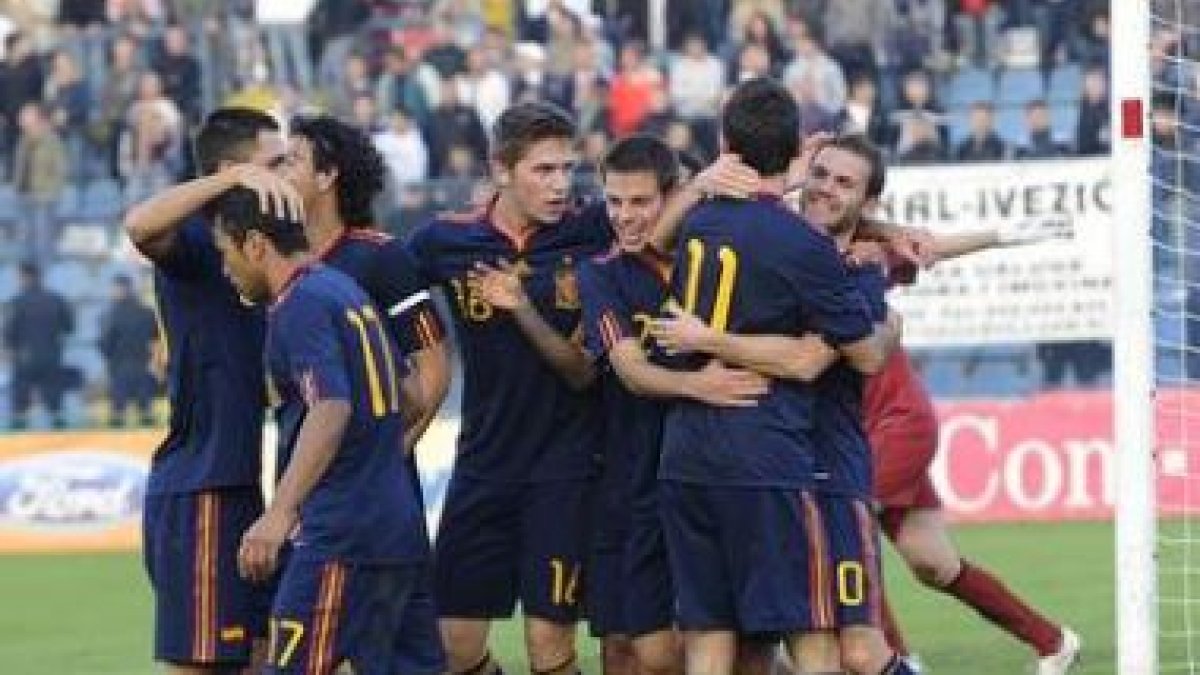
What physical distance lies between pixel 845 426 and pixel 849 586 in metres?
0.54

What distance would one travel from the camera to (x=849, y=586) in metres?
9.30

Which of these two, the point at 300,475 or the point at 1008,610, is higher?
the point at 300,475

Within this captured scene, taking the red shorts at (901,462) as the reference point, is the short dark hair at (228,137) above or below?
above

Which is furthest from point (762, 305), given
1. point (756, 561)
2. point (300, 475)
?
point (300, 475)

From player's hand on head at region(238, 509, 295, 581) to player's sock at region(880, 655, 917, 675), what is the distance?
213 cm

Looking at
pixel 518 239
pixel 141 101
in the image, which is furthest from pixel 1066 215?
pixel 518 239

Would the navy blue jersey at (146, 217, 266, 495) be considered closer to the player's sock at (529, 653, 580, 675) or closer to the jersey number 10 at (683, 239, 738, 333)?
the jersey number 10 at (683, 239, 738, 333)

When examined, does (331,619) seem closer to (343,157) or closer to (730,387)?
(730,387)

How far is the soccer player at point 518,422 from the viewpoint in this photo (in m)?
10.5

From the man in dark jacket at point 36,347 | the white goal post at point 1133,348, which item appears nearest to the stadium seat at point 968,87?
the man in dark jacket at point 36,347

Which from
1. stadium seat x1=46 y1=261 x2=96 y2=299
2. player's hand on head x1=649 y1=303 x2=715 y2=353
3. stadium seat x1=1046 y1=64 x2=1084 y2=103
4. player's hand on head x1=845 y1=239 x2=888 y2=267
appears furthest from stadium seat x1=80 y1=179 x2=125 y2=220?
player's hand on head x1=649 y1=303 x2=715 y2=353

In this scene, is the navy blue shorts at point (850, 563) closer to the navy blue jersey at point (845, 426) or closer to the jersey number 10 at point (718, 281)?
the navy blue jersey at point (845, 426)

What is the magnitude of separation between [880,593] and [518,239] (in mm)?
1907

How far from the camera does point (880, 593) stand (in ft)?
31.4
